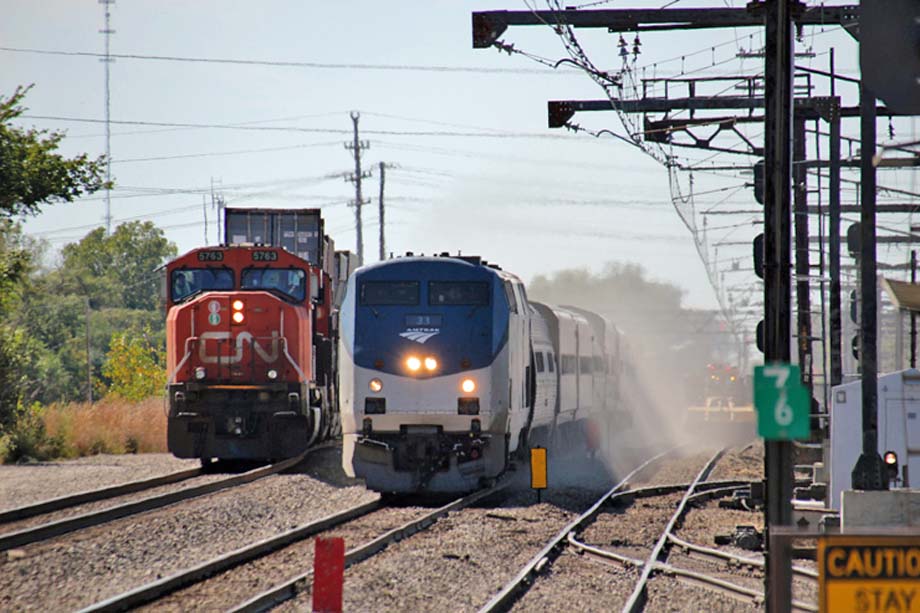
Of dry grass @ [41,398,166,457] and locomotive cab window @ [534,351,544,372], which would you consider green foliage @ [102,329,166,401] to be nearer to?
dry grass @ [41,398,166,457]

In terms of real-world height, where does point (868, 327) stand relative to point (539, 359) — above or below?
above

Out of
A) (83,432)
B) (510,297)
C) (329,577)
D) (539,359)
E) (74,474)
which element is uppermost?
(510,297)

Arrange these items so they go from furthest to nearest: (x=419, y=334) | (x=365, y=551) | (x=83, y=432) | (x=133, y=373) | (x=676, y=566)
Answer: (x=133, y=373), (x=83, y=432), (x=419, y=334), (x=365, y=551), (x=676, y=566)

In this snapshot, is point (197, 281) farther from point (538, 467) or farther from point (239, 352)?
point (538, 467)

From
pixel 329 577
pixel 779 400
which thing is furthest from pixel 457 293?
pixel 779 400

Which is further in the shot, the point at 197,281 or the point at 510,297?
the point at 197,281

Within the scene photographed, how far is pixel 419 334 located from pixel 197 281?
6.49m

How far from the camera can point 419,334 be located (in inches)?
773

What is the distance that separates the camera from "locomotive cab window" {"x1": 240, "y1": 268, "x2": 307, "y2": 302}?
2420cm

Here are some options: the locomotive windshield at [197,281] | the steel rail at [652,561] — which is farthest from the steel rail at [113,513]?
the steel rail at [652,561]

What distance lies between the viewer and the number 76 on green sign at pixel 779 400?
23.4 feet

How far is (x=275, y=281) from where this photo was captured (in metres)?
24.2

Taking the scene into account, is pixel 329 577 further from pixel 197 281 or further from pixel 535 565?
pixel 197 281

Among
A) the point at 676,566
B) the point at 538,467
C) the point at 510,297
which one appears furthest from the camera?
the point at 510,297
